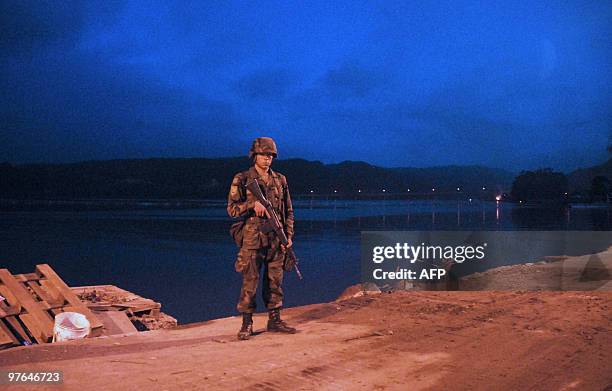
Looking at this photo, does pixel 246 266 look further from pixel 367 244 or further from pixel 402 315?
pixel 367 244

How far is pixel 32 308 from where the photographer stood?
7.75 meters

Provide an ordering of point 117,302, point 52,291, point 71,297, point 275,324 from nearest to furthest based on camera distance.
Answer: point 275,324 < point 71,297 < point 52,291 < point 117,302

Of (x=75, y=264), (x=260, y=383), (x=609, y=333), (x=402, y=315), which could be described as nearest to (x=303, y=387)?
(x=260, y=383)

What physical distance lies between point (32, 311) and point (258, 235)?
3.55 meters

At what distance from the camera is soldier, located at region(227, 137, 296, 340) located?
676cm

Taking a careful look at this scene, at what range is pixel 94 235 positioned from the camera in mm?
46625

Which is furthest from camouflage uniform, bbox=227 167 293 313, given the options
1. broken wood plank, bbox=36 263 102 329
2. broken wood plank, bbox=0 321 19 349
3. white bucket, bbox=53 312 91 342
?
broken wood plank, bbox=0 321 19 349

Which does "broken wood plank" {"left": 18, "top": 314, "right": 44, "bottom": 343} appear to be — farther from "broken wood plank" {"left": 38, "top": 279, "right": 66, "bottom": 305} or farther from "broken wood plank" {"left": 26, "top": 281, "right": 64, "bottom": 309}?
"broken wood plank" {"left": 38, "top": 279, "right": 66, "bottom": 305}

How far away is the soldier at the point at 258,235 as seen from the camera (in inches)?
266

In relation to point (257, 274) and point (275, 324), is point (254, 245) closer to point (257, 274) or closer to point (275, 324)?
point (257, 274)

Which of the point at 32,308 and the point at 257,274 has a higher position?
the point at 257,274

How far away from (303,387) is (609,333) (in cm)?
463

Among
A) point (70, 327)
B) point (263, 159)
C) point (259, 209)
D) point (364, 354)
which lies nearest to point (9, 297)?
point (70, 327)

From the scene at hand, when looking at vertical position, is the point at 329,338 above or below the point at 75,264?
above
